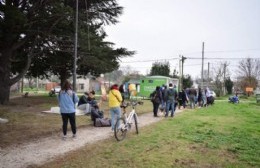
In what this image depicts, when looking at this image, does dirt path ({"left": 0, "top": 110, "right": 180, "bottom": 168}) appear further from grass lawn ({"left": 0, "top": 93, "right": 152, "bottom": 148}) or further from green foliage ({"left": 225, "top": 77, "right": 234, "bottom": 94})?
green foliage ({"left": 225, "top": 77, "right": 234, "bottom": 94})

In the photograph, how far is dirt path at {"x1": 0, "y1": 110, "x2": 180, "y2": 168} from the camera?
8.05 metres

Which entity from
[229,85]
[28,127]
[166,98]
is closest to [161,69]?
[229,85]

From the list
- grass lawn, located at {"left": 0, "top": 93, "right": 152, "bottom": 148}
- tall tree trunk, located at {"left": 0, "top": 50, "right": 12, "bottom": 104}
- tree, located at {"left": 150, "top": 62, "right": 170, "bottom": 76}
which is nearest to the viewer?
grass lawn, located at {"left": 0, "top": 93, "right": 152, "bottom": 148}

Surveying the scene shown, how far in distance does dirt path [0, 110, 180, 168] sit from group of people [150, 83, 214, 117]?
7.03m

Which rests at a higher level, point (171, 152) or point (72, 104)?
point (72, 104)

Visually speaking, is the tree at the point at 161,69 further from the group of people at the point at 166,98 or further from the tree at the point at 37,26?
the group of people at the point at 166,98

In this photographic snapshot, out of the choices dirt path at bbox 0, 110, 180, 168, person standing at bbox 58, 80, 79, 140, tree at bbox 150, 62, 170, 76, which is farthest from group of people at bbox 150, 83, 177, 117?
tree at bbox 150, 62, 170, 76

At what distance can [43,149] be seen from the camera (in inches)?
374

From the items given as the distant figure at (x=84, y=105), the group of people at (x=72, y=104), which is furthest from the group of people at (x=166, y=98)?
the group of people at (x=72, y=104)

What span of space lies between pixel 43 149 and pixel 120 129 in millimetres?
2533

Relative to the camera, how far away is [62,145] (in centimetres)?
1010

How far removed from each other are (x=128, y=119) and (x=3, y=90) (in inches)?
573

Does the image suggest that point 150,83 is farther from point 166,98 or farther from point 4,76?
point 166,98

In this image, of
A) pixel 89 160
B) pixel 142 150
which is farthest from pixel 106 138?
pixel 89 160
